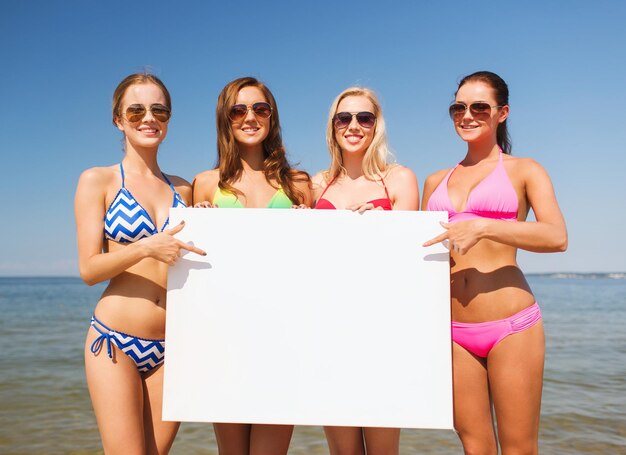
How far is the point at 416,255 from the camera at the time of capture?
9.28ft

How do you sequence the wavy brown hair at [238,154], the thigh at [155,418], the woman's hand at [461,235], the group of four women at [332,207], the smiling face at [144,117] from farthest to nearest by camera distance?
the wavy brown hair at [238,154]
the smiling face at [144,117]
the thigh at [155,418]
the group of four women at [332,207]
the woman's hand at [461,235]

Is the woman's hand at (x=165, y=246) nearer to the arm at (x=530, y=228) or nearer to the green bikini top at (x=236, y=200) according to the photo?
the green bikini top at (x=236, y=200)

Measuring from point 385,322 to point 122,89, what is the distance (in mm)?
2133

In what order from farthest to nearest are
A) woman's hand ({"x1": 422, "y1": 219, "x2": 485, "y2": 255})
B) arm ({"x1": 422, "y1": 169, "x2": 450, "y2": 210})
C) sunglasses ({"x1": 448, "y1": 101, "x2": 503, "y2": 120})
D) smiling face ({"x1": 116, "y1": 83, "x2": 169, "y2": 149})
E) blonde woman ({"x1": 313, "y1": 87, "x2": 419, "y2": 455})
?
arm ({"x1": 422, "y1": 169, "x2": 450, "y2": 210}) → blonde woman ({"x1": 313, "y1": 87, "x2": 419, "y2": 455}) → sunglasses ({"x1": 448, "y1": 101, "x2": 503, "y2": 120}) → smiling face ({"x1": 116, "y1": 83, "x2": 169, "y2": 149}) → woman's hand ({"x1": 422, "y1": 219, "x2": 485, "y2": 255})

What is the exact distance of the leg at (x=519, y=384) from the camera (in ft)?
10.0

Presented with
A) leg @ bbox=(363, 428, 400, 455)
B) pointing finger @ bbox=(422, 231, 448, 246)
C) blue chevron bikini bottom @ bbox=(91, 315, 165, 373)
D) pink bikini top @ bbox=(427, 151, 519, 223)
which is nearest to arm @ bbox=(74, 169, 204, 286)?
blue chevron bikini bottom @ bbox=(91, 315, 165, 373)

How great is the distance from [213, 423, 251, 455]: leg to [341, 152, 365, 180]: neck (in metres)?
1.86

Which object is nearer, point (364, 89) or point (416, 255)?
point (416, 255)

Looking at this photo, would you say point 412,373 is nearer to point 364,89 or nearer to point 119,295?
point 119,295

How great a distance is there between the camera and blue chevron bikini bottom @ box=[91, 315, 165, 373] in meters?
2.88

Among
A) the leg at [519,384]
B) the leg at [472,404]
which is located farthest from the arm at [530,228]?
the leg at [472,404]

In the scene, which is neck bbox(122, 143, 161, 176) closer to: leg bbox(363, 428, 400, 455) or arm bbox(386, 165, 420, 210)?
arm bbox(386, 165, 420, 210)

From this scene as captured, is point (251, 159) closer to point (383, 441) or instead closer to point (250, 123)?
point (250, 123)

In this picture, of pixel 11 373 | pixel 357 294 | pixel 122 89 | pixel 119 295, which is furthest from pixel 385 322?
pixel 11 373
